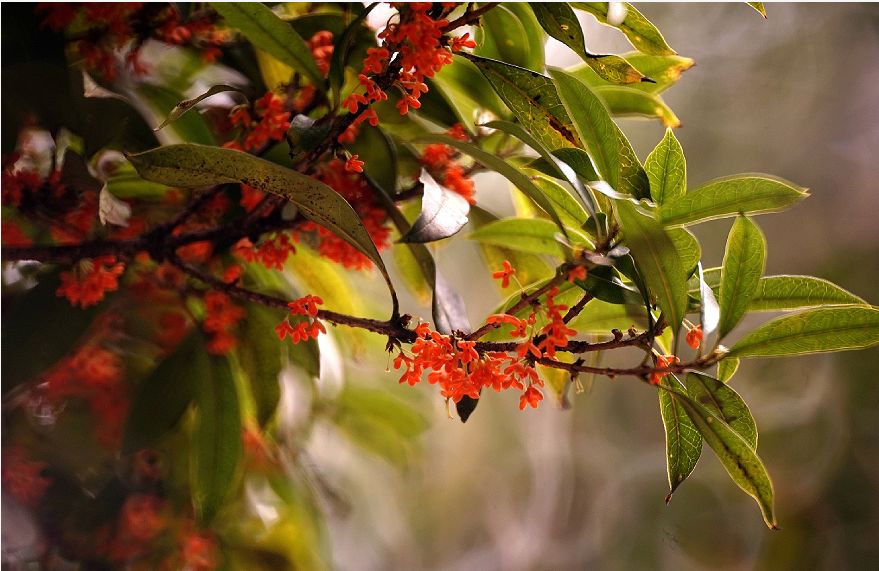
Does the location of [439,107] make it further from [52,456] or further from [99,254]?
[52,456]

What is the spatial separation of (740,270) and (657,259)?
0.19ft

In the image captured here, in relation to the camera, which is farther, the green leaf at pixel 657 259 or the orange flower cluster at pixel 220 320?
the orange flower cluster at pixel 220 320

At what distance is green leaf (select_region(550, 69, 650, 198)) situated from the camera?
0.36m

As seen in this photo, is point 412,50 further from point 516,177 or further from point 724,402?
point 724,402

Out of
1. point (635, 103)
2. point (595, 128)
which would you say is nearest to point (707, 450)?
point (635, 103)

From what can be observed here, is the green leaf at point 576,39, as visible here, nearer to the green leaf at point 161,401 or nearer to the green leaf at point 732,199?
the green leaf at point 732,199

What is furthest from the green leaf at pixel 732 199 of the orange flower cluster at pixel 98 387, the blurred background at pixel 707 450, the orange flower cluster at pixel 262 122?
the blurred background at pixel 707 450

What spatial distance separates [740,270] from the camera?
0.36m

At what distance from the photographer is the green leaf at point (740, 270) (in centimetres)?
35

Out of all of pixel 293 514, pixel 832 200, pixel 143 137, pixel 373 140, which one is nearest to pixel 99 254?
pixel 143 137

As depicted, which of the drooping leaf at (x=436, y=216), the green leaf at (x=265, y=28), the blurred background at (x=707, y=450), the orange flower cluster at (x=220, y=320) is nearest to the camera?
the drooping leaf at (x=436, y=216)

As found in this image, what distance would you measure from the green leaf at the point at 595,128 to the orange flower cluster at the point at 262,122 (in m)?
0.17

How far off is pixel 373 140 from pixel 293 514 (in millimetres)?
515

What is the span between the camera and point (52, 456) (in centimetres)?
62
